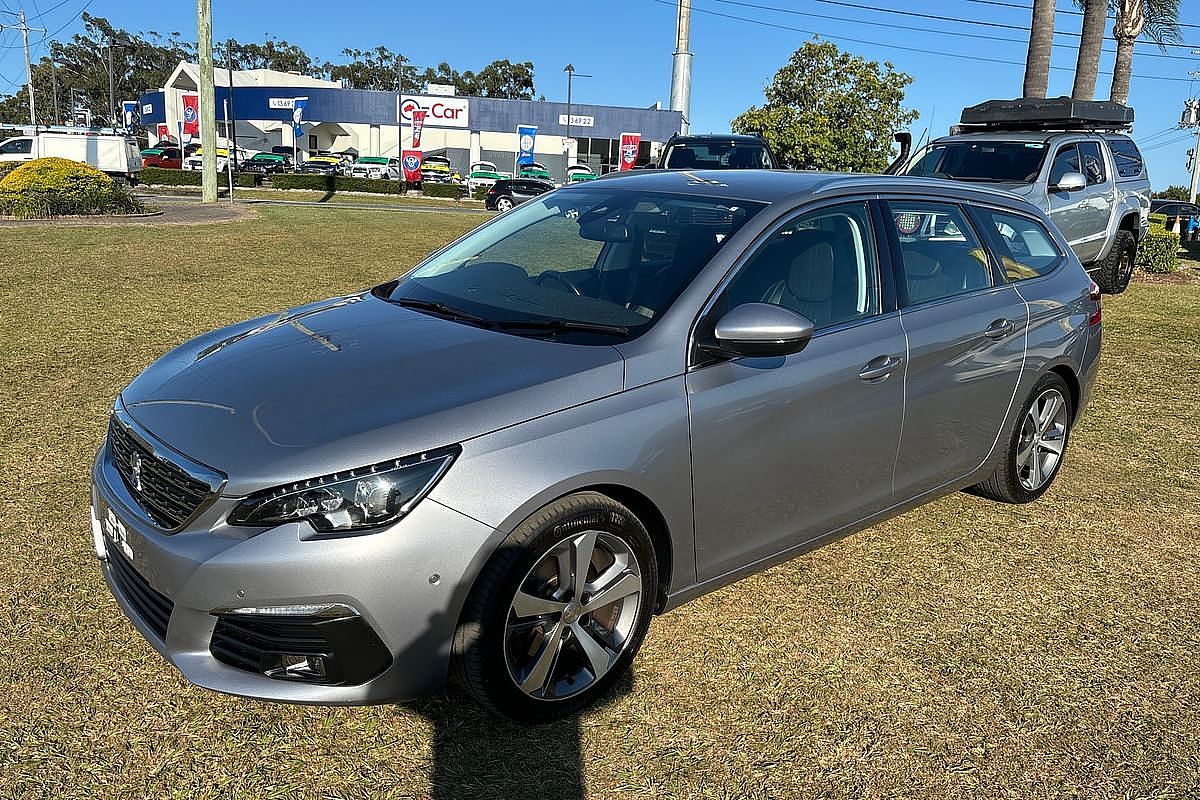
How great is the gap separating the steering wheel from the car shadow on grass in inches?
59.5

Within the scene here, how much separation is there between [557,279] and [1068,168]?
387 inches

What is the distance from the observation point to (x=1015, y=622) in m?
3.85

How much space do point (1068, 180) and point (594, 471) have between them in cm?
944

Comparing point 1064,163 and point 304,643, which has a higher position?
point 1064,163

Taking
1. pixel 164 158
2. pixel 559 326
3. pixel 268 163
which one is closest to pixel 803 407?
pixel 559 326

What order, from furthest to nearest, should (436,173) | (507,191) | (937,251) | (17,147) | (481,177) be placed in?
(436,173) < (481,177) < (17,147) < (507,191) < (937,251)

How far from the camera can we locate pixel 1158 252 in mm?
16203

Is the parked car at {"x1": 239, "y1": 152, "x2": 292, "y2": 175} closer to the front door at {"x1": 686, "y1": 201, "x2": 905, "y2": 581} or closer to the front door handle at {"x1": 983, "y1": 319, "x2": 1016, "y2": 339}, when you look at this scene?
the front door handle at {"x1": 983, "y1": 319, "x2": 1016, "y2": 339}

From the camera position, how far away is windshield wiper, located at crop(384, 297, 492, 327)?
3.55 metres

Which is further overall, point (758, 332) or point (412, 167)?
point (412, 167)

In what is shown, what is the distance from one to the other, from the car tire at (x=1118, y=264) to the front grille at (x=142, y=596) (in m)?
12.7

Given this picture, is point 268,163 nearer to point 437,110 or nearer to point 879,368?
point 437,110

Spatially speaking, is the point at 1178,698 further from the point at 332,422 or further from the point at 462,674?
the point at 332,422

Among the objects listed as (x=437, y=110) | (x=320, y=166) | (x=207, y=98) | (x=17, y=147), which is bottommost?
(x=320, y=166)
